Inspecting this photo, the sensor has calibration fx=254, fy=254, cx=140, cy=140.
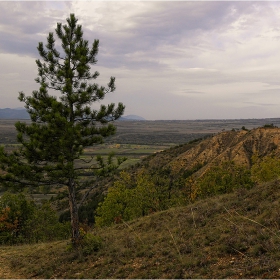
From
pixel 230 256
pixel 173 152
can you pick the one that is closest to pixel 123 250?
pixel 230 256

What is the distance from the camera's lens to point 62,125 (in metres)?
12.0

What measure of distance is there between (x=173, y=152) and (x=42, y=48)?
6598cm

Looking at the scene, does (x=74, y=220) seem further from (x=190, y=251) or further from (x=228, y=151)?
(x=228, y=151)

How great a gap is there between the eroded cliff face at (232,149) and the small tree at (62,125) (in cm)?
4121

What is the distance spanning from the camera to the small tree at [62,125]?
38.9 ft

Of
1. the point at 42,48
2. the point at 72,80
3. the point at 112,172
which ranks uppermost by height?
the point at 42,48

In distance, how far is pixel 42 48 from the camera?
13242mm

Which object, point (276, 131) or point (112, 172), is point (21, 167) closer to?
point (112, 172)

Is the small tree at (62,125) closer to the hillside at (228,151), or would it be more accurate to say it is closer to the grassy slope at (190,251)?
the grassy slope at (190,251)

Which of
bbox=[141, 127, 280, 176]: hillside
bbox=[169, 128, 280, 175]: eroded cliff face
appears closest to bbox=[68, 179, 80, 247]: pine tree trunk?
bbox=[141, 127, 280, 176]: hillside

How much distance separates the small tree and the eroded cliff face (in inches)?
1622

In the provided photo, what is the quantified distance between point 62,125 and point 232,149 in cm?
5157

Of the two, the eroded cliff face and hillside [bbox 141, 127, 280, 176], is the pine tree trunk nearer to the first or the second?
hillside [bbox 141, 127, 280, 176]

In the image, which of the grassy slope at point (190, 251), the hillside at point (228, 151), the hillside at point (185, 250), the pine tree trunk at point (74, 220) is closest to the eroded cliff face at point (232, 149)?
the hillside at point (228, 151)
